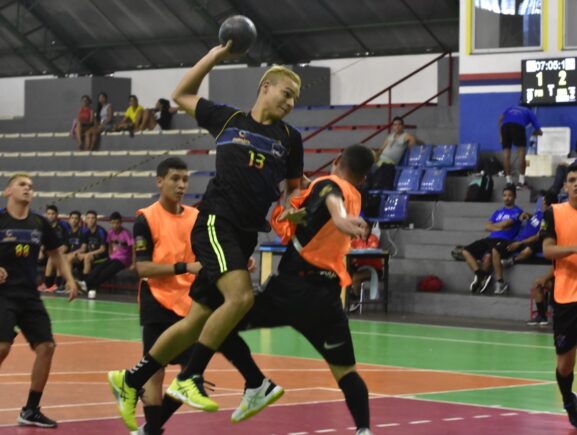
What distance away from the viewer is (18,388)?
12.5 metres

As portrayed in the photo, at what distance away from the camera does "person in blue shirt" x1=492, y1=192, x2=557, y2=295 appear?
69.9 feet

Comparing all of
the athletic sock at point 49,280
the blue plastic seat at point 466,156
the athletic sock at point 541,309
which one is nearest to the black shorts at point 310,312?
the athletic sock at point 541,309

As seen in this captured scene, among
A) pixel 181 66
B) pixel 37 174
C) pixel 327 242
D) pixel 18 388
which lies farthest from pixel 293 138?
pixel 181 66

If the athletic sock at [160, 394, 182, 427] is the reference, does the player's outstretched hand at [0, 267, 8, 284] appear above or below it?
above

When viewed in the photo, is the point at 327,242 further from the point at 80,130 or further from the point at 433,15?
the point at 80,130

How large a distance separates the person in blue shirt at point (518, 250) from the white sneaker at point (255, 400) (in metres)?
13.3

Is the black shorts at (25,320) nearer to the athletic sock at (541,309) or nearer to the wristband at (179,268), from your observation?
the wristband at (179,268)

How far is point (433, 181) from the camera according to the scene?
81.0ft

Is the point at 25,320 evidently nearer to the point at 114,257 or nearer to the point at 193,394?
the point at 193,394

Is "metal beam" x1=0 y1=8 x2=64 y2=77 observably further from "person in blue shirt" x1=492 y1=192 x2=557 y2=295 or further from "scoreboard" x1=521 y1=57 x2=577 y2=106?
"person in blue shirt" x1=492 y1=192 x2=557 y2=295

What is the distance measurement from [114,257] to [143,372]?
1724 cm

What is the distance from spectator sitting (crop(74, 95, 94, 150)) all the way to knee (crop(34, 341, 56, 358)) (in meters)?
23.4

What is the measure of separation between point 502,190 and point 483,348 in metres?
7.61

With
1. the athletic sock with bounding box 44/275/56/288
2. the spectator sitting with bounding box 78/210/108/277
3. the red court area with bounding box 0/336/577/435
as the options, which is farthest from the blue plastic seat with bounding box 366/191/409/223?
the red court area with bounding box 0/336/577/435
